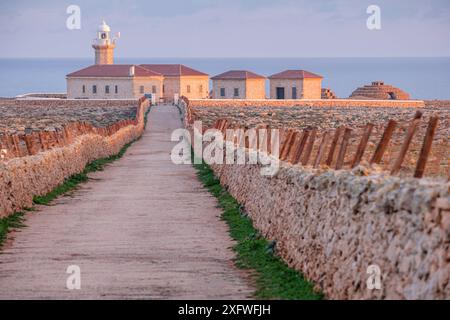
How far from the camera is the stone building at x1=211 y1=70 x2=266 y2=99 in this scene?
114m

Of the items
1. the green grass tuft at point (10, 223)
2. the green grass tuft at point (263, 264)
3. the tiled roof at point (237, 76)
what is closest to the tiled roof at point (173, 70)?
the tiled roof at point (237, 76)

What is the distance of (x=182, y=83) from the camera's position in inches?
4518

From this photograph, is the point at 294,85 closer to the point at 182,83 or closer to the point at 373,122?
the point at 182,83

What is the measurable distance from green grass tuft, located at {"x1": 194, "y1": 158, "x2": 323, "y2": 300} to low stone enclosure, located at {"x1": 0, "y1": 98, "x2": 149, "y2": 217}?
11.5 feet

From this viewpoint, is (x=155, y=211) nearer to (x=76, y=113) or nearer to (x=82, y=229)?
(x=82, y=229)

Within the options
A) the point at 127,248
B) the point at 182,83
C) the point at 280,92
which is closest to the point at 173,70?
the point at 182,83

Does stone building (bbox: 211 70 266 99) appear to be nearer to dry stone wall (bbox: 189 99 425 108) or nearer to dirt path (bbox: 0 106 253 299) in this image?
dry stone wall (bbox: 189 99 425 108)

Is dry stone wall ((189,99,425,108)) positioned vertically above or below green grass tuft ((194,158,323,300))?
below

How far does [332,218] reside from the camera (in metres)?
9.94

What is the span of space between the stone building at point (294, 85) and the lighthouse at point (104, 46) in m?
20.9

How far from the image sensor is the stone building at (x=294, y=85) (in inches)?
4503

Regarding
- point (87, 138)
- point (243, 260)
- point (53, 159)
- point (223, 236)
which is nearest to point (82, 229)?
point (223, 236)

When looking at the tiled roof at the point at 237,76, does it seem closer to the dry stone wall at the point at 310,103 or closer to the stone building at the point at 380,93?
the dry stone wall at the point at 310,103

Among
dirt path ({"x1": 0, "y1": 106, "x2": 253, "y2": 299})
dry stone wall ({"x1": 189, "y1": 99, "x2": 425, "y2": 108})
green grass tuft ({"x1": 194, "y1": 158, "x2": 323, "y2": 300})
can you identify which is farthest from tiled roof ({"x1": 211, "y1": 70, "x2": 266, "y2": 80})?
green grass tuft ({"x1": 194, "y1": 158, "x2": 323, "y2": 300})
